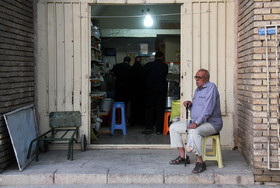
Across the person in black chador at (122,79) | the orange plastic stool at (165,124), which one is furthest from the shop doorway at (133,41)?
the orange plastic stool at (165,124)

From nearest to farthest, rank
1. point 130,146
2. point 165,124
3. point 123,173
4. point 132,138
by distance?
point 123,173 → point 130,146 → point 132,138 → point 165,124

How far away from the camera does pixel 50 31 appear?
21.2 ft

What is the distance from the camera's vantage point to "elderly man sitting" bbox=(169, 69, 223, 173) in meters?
5.10

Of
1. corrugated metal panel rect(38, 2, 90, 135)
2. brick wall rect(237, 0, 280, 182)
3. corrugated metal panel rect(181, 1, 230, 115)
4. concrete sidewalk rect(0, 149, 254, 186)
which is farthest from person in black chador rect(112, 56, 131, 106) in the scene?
brick wall rect(237, 0, 280, 182)

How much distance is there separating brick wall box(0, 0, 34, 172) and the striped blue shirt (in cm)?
289

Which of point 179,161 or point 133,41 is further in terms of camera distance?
point 133,41

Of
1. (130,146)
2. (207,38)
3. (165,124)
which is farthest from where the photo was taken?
(165,124)

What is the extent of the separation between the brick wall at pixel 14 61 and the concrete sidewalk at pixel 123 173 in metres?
0.46

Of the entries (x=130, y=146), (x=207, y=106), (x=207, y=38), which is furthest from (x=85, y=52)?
(x=207, y=106)

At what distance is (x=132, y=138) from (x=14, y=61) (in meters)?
3.21

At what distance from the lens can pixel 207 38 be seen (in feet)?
20.8

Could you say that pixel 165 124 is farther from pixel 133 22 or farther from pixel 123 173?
pixel 133 22

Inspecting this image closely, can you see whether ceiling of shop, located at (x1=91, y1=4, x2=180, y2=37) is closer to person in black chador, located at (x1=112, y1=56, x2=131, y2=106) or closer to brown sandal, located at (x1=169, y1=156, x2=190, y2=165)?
person in black chador, located at (x1=112, y1=56, x2=131, y2=106)

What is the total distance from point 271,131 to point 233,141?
62.5 inches
